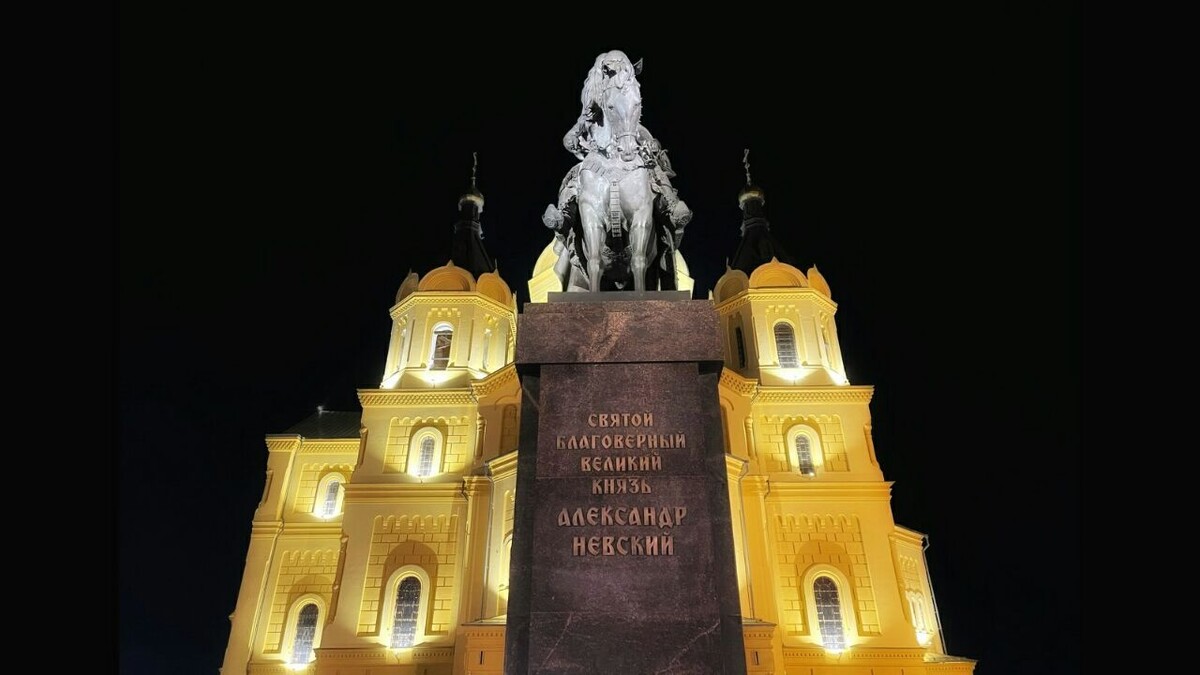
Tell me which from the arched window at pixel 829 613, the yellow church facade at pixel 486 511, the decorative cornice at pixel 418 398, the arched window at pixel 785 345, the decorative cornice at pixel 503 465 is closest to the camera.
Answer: the yellow church facade at pixel 486 511

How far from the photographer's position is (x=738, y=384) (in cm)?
2669

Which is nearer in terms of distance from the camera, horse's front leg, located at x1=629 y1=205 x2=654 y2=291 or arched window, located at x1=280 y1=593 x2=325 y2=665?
horse's front leg, located at x1=629 y1=205 x2=654 y2=291

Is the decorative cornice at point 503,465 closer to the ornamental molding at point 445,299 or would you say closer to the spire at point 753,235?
the ornamental molding at point 445,299

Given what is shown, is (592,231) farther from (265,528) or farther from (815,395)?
(265,528)

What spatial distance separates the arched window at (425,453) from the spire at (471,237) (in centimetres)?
838

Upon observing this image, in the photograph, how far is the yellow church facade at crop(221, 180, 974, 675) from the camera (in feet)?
74.1

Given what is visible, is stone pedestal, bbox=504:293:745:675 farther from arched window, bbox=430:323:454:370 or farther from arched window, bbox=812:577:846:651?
arched window, bbox=430:323:454:370

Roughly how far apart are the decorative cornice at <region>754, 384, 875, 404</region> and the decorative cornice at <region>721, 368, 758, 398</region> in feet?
2.03

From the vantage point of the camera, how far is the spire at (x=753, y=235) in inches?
1344

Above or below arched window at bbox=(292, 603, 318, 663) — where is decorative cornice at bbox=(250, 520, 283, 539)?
above

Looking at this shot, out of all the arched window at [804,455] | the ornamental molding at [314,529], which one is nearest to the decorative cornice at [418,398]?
the ornamental molding at [314,529]

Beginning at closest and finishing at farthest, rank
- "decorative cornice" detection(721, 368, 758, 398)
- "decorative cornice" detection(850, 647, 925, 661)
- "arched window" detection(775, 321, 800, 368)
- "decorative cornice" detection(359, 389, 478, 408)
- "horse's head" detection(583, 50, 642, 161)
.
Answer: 1. "horse's head" detection(583, 50, 642, 161)
2. "decorative cornice" detection(850, 647, 925, 661)
3. "decorative cornice" detection(721, 368, 758, 398)
4. "decorative cornice" detection(359, 389, 478, 408)
5. "arched window" detection(775, 321, 800, 368)

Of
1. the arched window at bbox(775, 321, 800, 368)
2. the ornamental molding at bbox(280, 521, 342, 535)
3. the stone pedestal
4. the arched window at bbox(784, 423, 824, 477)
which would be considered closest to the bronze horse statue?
the stone pedestal

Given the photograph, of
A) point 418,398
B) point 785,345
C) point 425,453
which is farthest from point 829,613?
point 418,398
